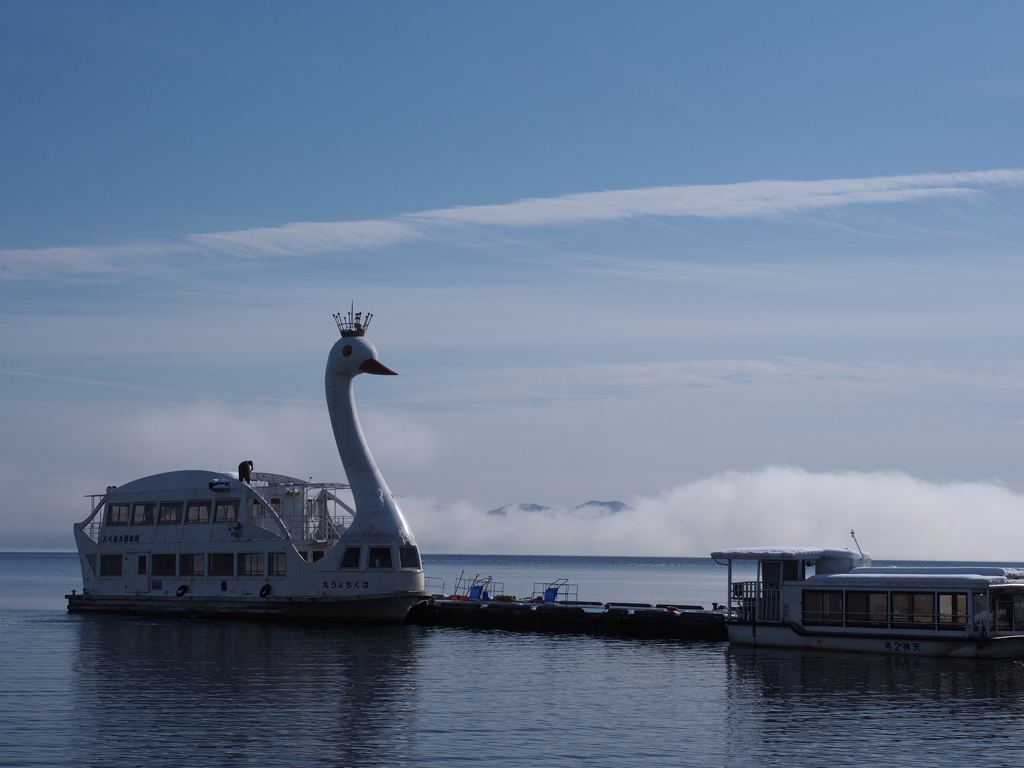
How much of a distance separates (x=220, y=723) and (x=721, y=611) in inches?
1235

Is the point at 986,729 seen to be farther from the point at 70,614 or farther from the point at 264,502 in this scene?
the point at 70,614

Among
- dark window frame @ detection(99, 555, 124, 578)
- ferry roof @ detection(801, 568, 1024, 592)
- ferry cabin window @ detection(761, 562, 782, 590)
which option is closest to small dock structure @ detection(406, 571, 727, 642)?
ferry cabin window @ detection(761, 562, 782, 590)

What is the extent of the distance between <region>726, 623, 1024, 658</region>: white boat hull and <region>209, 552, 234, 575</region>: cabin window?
2688cm

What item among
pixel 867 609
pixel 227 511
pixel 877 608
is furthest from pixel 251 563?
pixel 877 608

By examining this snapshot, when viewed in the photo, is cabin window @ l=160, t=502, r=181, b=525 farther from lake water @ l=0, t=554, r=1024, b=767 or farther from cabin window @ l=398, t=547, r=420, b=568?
cabin window @ l=398, t=547, r=420, b=568

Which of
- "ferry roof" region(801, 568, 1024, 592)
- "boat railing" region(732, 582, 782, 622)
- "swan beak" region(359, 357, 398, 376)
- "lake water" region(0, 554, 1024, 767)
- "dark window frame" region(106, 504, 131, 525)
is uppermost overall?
"swan beak" region(359, 357, 398, 376)

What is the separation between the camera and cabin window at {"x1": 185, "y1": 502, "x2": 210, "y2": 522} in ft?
207

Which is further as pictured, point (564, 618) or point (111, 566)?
point (111, 566)

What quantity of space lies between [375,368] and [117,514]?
2017cm

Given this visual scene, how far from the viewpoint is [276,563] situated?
196 ft

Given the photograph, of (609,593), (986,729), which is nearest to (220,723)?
(986,729)

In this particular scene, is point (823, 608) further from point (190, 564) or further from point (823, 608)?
point (190, 564)

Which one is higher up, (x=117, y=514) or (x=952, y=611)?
(x=117, y=514)

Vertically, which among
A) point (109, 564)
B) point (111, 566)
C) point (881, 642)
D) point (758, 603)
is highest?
point (109, 564)
